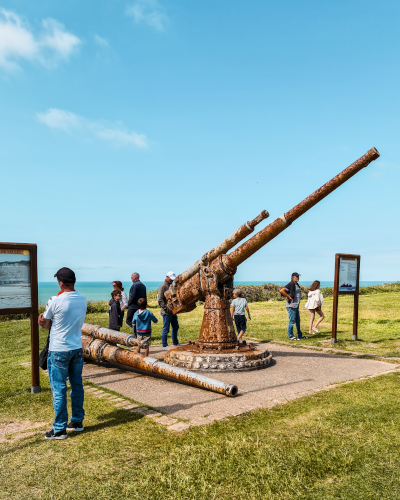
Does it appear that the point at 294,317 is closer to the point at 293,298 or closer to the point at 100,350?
the point at 293,298

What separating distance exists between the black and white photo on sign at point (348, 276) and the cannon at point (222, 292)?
419cm

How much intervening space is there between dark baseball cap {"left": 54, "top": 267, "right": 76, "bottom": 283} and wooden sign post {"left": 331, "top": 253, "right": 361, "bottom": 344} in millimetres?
8076

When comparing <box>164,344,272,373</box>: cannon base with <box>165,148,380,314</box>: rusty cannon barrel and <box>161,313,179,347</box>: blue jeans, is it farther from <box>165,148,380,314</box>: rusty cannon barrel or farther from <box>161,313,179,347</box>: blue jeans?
Answer: <box>161,313,179,347</box>: blue jeans

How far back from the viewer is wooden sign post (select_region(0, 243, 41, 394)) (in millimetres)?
6759

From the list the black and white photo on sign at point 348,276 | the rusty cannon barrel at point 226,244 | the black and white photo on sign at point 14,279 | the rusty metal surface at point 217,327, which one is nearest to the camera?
the black and white photo on sign at point 14,279

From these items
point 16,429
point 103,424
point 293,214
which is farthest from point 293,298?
point 16,429


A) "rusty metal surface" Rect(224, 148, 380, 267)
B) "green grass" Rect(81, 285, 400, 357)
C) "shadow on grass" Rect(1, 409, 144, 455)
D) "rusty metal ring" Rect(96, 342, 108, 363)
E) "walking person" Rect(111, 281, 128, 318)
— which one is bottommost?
"green grass" Rect(81, 285, 400, 357)

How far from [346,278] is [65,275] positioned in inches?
348

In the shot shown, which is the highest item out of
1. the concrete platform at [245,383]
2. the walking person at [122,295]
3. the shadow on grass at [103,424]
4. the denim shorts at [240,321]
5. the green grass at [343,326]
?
the walking person at [122,295]

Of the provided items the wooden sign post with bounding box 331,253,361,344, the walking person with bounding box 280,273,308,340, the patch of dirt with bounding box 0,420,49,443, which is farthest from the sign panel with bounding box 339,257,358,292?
the patch of dirt with bounding box 0,420,49,443

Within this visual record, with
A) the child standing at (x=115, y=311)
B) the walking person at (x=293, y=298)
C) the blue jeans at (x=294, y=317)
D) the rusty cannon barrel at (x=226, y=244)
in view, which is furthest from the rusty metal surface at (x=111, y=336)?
the blue jeans at (x=294, y=317)

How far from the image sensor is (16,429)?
17.3 feet

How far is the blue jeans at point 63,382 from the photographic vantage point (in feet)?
16.3

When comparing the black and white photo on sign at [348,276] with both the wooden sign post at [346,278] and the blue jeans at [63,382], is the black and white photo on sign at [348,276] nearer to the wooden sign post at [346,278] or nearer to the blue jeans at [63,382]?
the wooden sign post at [346,278]
